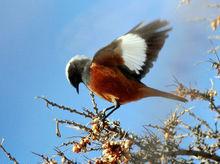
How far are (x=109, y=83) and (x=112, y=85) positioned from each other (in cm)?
3

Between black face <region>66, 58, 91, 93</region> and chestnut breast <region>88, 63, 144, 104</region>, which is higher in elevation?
black face <region>66, 58, 91, 93</region>

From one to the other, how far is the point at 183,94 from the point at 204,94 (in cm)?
23

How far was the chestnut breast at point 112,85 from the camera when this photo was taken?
11.0ft

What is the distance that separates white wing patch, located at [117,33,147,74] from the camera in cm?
340

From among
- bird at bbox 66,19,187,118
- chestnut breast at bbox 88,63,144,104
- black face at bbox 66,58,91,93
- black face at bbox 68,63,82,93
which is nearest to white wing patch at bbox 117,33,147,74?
bird at bbox 66,19,187,118

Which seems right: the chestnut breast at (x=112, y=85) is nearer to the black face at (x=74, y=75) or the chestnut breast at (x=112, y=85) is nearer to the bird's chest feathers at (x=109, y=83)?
the bird's chest feathers at (x=109, y=83)

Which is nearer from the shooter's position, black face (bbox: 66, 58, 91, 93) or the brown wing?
the brown wing

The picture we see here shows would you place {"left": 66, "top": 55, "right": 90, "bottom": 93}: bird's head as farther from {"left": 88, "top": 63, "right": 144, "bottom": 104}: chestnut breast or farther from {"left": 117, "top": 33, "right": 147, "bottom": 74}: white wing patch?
{"left": 117, "top": 33, "right": 147, "bottom": 74}: white wing patch

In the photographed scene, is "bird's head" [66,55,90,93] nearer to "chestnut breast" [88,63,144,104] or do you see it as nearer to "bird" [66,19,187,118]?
"bird" [66,19,187,118]

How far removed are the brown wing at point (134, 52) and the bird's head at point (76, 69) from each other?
19 cm

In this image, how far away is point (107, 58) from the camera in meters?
3.44

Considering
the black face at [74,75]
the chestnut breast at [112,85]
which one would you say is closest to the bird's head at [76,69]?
the black face at [74,75]

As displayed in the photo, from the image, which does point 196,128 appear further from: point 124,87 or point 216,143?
point 124,87

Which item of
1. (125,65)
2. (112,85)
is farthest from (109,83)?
(125,65)
